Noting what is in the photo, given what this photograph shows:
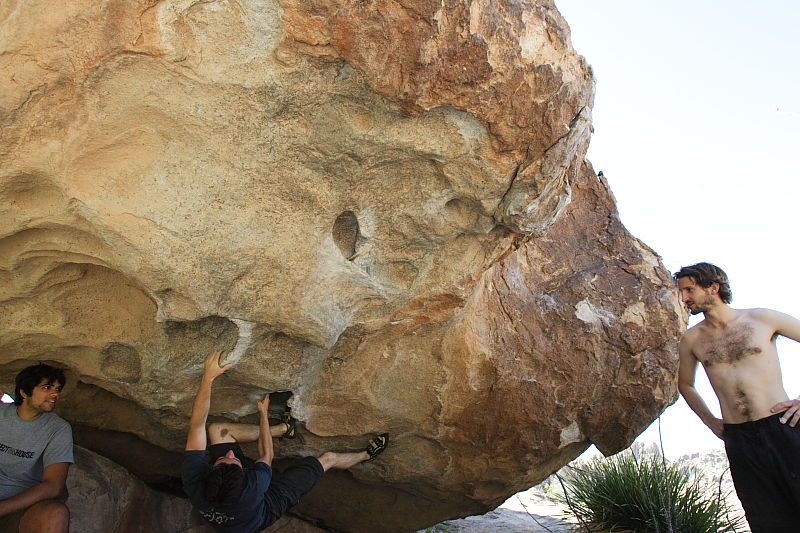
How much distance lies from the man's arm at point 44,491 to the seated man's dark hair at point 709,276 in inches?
135

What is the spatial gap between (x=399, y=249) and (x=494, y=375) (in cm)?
126

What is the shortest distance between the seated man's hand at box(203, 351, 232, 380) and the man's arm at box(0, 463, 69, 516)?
36.3 inches

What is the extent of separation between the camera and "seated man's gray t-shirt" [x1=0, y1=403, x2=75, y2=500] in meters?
3.82

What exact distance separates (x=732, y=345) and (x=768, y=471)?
2.14ft

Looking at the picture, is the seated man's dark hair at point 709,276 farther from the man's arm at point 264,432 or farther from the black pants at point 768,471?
the man's arm at point 264,432

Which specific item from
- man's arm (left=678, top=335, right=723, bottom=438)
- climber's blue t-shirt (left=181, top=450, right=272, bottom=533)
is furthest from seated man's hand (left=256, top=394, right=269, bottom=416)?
man's arm (left=678, top=335, right=723, bottom=438)

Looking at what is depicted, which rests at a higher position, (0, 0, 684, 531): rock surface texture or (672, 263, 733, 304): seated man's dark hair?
(672, 263, 733, 304): seated man's dark hair

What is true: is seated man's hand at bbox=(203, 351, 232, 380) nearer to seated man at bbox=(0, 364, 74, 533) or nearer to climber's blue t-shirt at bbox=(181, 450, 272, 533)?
climber's blue t-shirt at bbox=(181, 450, 272, 533)

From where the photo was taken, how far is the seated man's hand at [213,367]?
12.1 ft

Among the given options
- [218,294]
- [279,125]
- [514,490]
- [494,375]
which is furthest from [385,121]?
[514,490]

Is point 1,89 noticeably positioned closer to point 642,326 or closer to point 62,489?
point 62,489

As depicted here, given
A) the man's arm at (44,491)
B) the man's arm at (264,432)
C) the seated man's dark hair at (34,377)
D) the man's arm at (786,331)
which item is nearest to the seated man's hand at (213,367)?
the man's arm at (264,432)

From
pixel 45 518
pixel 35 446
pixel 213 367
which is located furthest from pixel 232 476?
pixel 35 446

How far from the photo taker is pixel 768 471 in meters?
3.93
